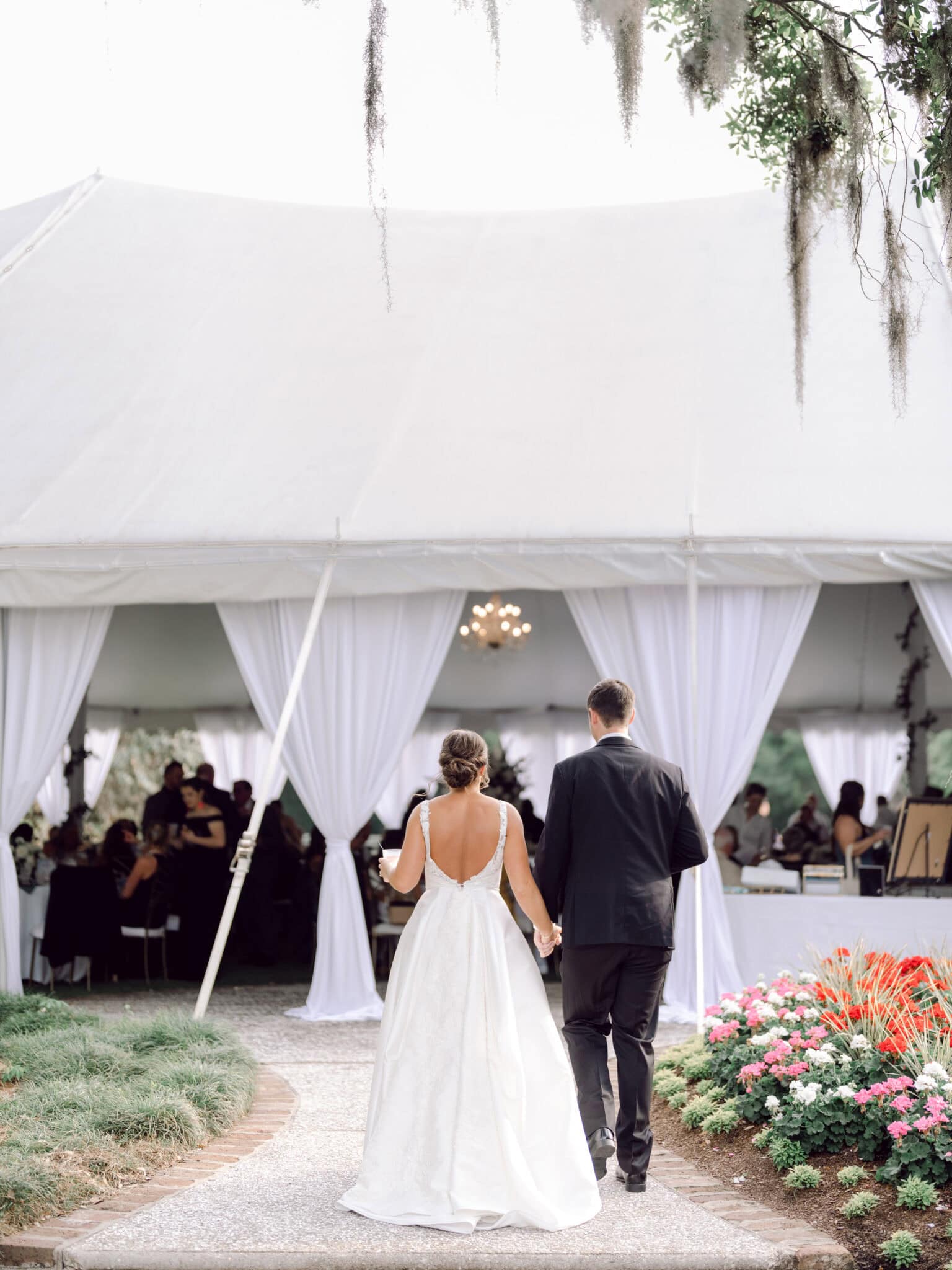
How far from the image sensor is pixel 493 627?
11859 mm

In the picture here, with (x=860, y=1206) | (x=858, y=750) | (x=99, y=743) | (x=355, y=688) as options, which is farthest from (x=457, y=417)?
(x=858, y=750)

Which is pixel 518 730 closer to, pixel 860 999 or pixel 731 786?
pixel 731 786

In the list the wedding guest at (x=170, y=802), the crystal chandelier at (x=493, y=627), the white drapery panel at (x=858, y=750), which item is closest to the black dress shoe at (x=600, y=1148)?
the wedding guest at (x=170, y=802)

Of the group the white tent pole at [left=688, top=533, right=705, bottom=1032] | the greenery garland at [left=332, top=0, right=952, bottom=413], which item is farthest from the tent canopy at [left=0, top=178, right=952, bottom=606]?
the greenery garland at [left=332, top=0, right=952, bottom=413]

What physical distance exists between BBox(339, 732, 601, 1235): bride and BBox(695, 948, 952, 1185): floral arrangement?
2.99 ft

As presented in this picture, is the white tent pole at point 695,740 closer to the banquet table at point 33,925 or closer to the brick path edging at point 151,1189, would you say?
the brick path edging at point 151,1189

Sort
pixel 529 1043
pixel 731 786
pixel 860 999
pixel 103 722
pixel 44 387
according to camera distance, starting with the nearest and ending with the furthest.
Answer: pixel 529 1043 < pixel 860 999 < pixel 731 786 < pixel 44 387 < pixel 103 722

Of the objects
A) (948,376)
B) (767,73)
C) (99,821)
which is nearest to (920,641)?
(948,376)

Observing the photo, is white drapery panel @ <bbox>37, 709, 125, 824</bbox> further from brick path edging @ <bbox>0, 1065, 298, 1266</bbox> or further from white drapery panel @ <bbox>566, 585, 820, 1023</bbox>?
brick path edging @ <bbox>0, 1065, 298, 1266</bbox>

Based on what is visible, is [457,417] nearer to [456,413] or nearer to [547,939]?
[456,413]

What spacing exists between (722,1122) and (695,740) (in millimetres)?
2855

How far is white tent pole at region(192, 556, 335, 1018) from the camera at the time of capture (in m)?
6.98

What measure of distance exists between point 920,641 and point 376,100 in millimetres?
8226

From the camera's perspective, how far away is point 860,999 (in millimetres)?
5430
